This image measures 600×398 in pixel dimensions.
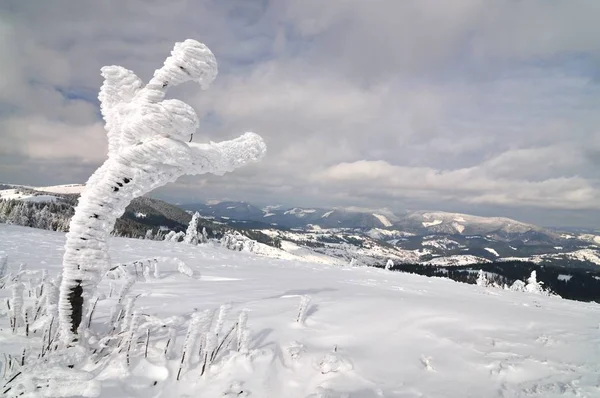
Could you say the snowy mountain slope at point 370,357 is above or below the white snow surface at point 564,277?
above

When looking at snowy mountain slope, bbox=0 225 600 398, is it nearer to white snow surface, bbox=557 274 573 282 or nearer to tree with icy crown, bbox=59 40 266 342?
tree with icy crown, bbox=59 40 266 342

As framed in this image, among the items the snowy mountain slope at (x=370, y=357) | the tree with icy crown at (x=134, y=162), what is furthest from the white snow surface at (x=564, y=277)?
the tree with icy crown at (x=134, y=162)

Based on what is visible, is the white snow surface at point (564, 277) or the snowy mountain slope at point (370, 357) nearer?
the snowy mountain slope at point (370, 357)

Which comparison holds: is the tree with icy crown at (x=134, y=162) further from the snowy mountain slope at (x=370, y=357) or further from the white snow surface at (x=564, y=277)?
the white snow surface at (x=564, y=277)

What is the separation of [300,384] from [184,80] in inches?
150

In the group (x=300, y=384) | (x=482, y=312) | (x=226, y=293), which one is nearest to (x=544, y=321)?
(x=482, y=312)

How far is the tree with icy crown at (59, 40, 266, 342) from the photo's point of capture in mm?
3387

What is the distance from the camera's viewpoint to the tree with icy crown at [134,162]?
3.39m

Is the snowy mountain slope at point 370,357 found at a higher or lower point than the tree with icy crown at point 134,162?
lower

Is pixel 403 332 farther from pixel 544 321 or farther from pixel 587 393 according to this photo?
pixel 544 321

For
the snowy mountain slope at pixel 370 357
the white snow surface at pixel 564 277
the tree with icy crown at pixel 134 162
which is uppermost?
the tree with icy crown at pixel 134 162

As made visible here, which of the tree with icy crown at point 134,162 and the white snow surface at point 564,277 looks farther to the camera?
the white snow surface at point 564,277

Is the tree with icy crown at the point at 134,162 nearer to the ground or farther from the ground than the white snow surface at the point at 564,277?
farther from the ground

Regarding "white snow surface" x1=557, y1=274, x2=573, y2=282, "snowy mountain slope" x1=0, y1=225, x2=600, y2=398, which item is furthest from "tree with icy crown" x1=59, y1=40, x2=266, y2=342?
"white snow surface" x1=557, y1=274, x2=573, y2=282
